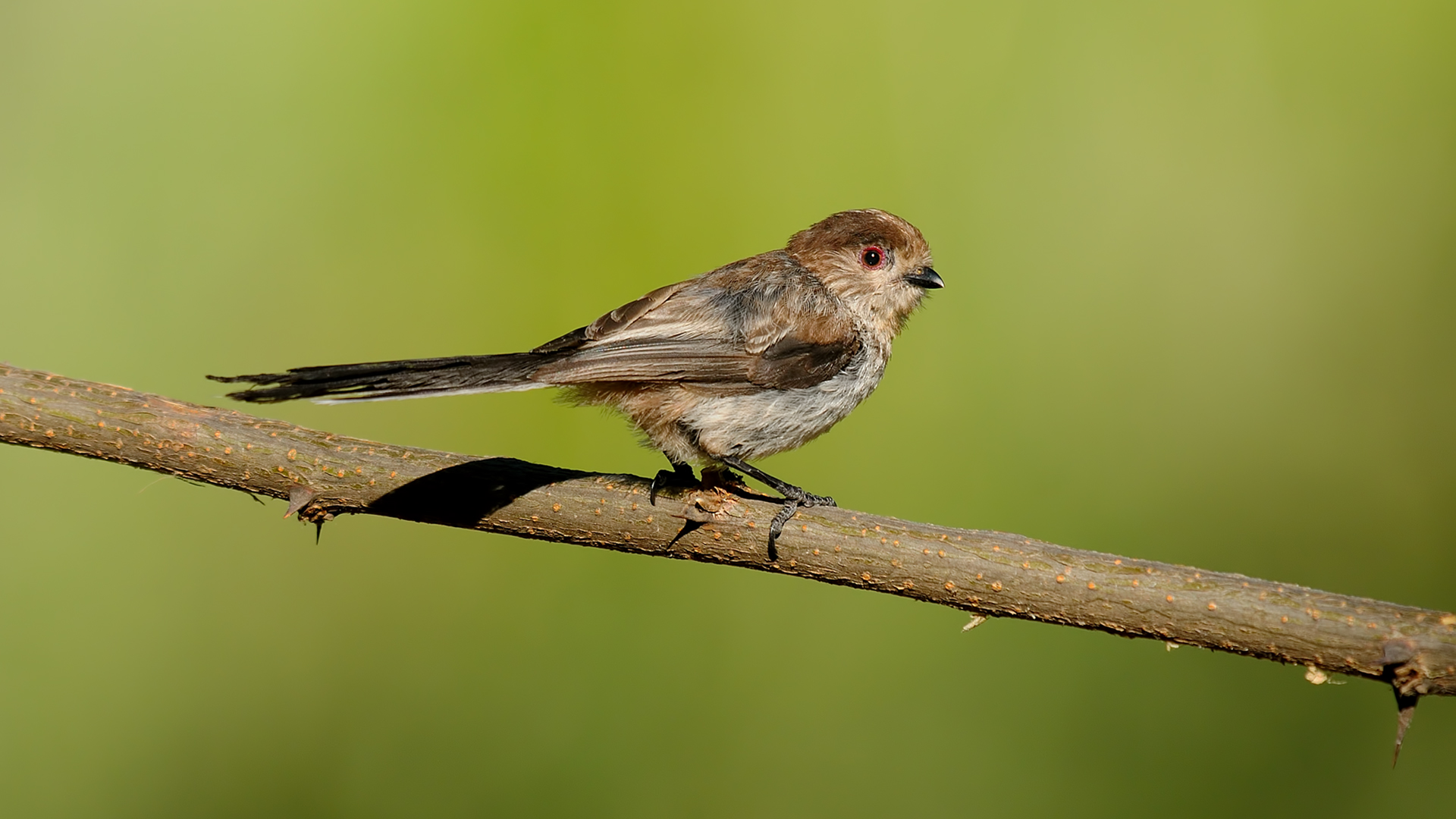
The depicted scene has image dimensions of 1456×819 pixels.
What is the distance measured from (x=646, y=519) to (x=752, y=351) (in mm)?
848

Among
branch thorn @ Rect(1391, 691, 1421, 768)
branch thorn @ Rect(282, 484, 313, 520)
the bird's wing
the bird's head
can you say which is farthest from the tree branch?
the bird's head

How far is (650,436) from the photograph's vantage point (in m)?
3.26

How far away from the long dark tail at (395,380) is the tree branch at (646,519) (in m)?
0.21

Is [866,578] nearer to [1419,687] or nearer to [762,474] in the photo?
[762,474]

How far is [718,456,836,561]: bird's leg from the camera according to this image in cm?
254

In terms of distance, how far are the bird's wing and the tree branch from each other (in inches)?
17.5

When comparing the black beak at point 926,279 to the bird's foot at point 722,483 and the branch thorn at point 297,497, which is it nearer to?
the bird's foot at point 722,483

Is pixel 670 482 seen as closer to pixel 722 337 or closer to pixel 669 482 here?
pixel 669 482

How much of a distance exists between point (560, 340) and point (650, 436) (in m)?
0.41

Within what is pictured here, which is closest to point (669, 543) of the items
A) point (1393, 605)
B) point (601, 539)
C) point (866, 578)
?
point (601, 539)

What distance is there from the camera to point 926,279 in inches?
145

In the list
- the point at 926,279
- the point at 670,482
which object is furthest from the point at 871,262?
the point at 670,482

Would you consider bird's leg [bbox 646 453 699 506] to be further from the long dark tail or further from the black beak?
the black beak

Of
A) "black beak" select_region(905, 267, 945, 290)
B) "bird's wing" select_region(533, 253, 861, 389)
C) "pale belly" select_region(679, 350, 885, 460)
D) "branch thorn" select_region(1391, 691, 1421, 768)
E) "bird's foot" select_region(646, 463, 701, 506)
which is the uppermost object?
"black beak" select_region(905, 267, 945, 290)
